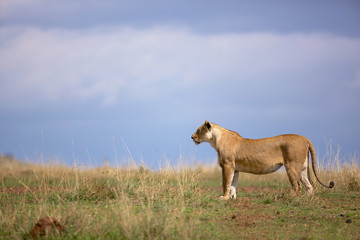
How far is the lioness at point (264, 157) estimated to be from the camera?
1130 cm

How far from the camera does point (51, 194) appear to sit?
11727 mm

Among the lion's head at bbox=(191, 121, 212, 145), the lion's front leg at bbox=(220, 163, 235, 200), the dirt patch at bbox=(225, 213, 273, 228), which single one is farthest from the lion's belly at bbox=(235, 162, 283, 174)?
the dirt patch at bbox=(225, 213, 273, 228)

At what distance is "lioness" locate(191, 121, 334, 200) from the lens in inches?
445

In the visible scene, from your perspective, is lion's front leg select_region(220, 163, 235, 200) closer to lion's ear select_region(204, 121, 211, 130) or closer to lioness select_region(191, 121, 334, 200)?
lioness select_region(191, 121, 334, 200)

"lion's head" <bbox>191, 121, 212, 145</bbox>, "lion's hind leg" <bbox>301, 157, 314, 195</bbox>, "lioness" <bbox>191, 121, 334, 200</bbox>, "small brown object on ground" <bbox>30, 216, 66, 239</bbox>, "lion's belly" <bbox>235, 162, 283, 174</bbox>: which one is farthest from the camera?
"lion's head" <bbox>191, 121, 212, 145</bbox>

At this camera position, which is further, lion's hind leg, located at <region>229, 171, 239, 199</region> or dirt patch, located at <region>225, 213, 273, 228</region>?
lion's hind leg, located at <region>229, 171, 239, 199</region>

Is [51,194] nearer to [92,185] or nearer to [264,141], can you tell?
[92,185]

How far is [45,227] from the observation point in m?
7.01

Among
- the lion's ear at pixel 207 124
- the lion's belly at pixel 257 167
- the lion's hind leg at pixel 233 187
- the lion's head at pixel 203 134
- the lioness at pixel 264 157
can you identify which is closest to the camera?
the lioness at pixel 264 157

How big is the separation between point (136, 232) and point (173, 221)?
639 mm

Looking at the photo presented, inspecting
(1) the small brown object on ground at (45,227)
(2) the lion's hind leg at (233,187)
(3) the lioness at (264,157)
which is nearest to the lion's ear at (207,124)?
(3) the lioness at (264,157)

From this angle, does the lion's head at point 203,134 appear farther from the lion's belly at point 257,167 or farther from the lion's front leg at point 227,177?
the lion's belly at point 257,167

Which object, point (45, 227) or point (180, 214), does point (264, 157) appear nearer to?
point (180, 214)

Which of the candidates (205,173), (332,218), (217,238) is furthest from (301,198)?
(205,173)
